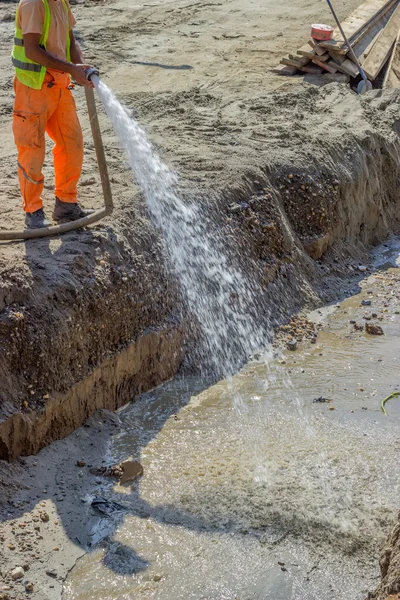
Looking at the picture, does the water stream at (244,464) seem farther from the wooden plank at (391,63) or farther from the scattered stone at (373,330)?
the wooden plank at (391,63)

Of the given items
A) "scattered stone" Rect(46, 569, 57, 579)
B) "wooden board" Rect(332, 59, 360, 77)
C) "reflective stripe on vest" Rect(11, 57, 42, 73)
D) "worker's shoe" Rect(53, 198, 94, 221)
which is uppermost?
"reflective stripe on vest" Rect(11, 57, 42, 73)

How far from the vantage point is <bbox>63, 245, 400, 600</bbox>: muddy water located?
4.89 metres

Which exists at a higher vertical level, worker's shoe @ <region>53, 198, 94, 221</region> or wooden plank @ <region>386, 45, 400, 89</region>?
worker's shoe @ <region>53, 198, 94, 221</region>

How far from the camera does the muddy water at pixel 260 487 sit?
4891 millimetres

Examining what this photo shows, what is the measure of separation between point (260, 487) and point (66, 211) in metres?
2.68

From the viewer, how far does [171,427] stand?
6.29 meters

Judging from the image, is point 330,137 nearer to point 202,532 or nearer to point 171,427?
point 171,427

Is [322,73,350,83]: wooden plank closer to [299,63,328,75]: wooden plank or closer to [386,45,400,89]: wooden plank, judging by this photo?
[299,63,328,75]: wooden plank

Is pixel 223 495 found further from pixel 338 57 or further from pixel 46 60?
pixel 338 57

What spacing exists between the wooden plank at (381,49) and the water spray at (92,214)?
624 centimetres

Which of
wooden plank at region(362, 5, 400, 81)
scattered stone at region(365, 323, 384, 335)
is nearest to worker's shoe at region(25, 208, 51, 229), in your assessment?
scattered stone at region(365, 323, 384, 335)

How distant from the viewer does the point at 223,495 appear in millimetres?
5473

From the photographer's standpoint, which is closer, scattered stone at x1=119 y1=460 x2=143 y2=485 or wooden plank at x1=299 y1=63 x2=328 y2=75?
scattered stone at x1=119 y1=460 x2=143 y2=485

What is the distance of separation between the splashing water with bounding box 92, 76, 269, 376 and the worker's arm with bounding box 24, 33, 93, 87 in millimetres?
1035
